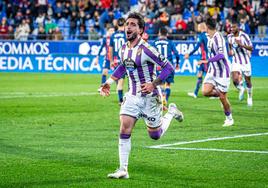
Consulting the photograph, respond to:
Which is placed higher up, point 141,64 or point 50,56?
point 141,64

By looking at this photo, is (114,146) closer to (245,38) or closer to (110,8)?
(245,38)

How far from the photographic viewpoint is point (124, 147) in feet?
32.6

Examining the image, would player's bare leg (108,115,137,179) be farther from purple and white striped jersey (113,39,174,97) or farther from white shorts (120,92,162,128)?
purple and white striped jersey (113,39,174,97)

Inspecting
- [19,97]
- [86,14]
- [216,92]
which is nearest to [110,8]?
[86,14]

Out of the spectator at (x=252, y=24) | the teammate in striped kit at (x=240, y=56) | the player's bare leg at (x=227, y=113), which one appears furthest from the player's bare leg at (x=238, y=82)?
the spectator at (x=252, y=24)

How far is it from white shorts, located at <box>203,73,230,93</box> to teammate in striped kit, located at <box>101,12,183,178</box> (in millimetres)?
6601

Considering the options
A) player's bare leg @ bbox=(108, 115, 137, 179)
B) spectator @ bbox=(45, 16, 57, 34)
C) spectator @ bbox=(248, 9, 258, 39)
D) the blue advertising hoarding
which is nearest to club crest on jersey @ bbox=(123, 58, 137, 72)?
player's bare leg @ bbox=(108, 115, 137, 179)

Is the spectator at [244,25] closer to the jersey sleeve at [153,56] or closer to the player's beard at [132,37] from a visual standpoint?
the jersey sleeve at [153,56]

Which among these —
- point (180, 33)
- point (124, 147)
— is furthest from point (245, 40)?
point (180, 33)

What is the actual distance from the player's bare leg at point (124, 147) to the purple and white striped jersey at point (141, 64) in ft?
1.52

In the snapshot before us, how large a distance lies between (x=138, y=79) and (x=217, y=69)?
706 centimetres

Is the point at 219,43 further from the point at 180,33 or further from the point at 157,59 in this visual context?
the point at 180,33

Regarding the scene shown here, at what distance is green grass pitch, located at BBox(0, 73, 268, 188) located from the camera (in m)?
9.80

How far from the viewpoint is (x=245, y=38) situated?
73.6 ft
